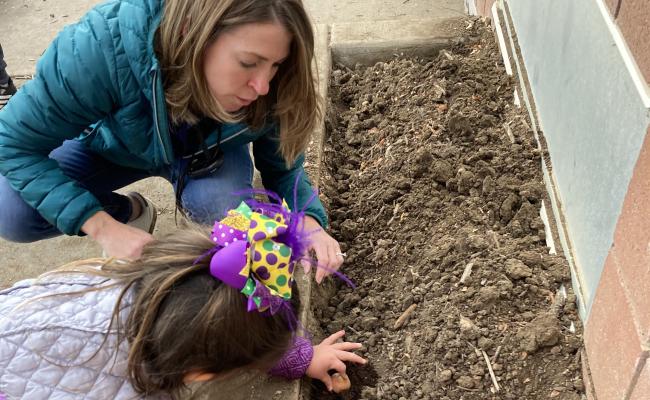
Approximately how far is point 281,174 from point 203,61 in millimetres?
633

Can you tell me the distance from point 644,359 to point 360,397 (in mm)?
807

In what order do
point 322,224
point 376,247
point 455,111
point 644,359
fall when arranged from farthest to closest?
1. point 455,111
2. point 376,247
3. point 322,224
4. point 644,359

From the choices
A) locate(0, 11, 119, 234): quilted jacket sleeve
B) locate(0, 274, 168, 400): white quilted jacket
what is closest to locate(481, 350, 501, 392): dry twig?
locate(0, 274, 168, 400): white quilted jacket

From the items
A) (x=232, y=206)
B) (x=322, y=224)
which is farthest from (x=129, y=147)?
(x=322, y=224)

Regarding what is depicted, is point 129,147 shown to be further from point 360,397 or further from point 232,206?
point 360,397

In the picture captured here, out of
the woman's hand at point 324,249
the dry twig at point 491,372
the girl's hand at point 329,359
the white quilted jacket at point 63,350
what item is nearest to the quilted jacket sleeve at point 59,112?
the white quilted jacket at point 63,350

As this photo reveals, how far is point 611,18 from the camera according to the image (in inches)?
63.5

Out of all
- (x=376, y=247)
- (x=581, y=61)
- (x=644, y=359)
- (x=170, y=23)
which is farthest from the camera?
(x=376, y=247)

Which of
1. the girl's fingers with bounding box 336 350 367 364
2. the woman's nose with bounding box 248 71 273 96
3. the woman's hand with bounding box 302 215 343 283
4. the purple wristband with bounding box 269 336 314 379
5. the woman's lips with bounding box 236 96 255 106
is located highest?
the woman's nose with bounding box 248 71 273 96

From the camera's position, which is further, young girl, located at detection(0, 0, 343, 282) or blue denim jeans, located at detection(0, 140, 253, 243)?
blue denim jeans, located at detection(0, 140, 253, 243)

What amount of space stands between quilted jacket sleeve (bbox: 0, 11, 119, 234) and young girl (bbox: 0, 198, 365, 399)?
297mm

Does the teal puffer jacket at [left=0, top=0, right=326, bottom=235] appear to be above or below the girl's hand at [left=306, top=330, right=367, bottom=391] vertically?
above

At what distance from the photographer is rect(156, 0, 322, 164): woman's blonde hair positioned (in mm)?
1514

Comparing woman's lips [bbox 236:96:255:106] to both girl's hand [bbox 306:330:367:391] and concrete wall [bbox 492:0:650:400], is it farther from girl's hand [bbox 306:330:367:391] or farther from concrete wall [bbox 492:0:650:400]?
concrete wall [bbox 492:0:650:400]
